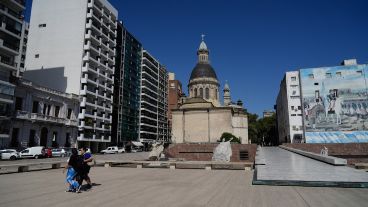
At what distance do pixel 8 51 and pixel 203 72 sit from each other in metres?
43.3

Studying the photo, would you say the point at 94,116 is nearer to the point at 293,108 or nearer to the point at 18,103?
the point at 18,103

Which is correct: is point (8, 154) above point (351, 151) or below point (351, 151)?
below

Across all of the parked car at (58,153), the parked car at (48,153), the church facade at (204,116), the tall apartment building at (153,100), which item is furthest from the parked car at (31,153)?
the tall apartment building at (153,100)

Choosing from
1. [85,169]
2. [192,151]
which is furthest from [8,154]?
[85,169]

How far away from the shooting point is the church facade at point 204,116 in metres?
57.1

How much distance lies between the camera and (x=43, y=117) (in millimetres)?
37500

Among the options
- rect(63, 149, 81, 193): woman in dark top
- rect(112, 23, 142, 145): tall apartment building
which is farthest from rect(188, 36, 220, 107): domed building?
rect(63, 149, 81, 193): woman in dark top

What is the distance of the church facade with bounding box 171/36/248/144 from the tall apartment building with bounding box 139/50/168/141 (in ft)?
48.4

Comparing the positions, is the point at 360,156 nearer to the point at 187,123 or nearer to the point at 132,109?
the point at 187,123

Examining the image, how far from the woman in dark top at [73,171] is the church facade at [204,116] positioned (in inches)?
1918

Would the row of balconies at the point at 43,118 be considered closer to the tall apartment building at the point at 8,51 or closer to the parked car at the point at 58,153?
the tall apartment building at the point at 8,51

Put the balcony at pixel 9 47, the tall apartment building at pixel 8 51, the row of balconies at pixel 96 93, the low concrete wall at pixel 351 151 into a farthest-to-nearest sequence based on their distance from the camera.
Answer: the row of balconies at pixel 96 93 < the low concrete wall at pixel 351 151 < the balcony at pixel 9 47 < the tall apartment building at pixel 8 51

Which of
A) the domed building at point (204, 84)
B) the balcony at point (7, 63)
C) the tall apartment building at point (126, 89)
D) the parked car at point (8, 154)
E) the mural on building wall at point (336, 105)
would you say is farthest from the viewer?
the domed building at point (204, 84)

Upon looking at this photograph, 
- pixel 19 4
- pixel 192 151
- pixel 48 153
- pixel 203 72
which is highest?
pixel 19 4
